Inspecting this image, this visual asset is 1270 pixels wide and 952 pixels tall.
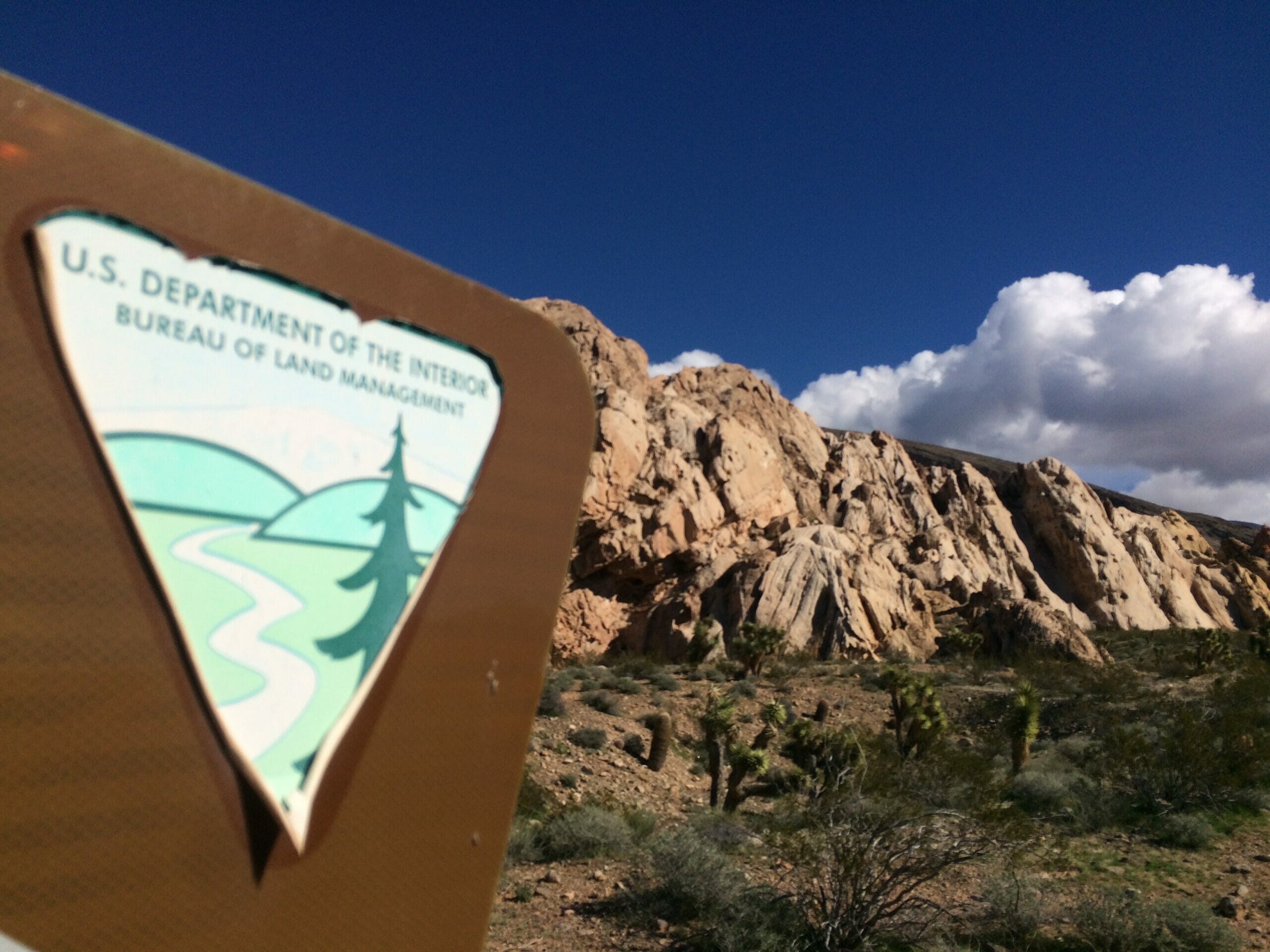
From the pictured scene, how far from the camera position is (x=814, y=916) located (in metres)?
7.31

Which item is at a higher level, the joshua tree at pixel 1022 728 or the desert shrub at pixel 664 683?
the joshua tree at pixel 1022 728

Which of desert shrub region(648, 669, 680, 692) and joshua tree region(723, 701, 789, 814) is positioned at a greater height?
desert shrub region(648, 669, 680, 692)

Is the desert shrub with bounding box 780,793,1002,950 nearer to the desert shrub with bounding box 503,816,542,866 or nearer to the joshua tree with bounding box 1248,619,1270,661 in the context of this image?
the desert shrub with bounding box 503,816,542,866

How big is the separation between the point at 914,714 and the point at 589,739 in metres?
6.65

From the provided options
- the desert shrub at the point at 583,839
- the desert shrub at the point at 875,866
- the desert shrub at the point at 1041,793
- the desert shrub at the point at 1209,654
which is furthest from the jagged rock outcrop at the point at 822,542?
the desert shrub at the point at 875,866

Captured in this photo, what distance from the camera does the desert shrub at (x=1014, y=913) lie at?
7305mm

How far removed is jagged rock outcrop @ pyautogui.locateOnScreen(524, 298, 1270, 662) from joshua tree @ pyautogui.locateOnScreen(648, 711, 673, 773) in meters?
16.5

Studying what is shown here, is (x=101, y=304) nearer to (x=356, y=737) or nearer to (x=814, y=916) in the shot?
(x=356, y=737)

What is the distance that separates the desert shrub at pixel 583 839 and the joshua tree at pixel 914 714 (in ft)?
25.3

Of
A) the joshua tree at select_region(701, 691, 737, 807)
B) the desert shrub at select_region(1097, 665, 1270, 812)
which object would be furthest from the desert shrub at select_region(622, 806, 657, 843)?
the desert shrub at select_region(1097, 665, 1270, 812)

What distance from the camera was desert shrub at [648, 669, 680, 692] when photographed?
2308cm

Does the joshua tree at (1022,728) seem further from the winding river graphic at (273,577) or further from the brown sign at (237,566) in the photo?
the winding river graphic at (273,577)

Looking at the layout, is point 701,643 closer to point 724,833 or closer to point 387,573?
point 724,833

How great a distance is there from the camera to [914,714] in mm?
17219
